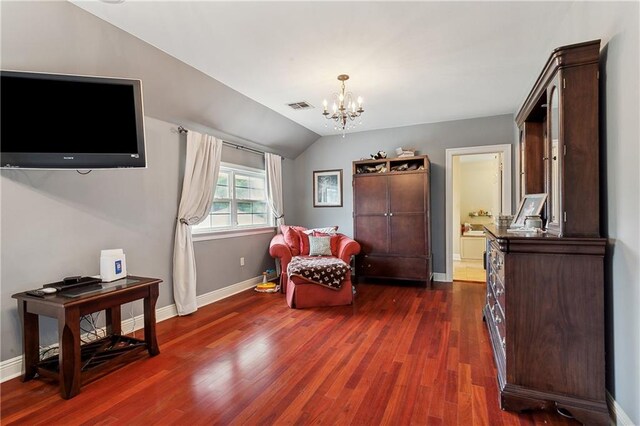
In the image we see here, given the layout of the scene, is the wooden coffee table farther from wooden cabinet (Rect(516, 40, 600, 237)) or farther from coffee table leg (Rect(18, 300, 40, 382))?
wooden cabinet (Rect(516, 40, 600, 237))

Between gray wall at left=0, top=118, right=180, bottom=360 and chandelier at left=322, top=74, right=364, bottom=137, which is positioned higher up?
chandelier at left=322, top=74, right=364, bottom=137

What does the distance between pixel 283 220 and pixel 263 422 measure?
12.3ft

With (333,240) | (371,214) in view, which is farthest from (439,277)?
(333,240)

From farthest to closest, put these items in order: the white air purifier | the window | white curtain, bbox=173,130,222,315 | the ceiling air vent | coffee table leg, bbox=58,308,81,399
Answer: the window, the ceiling air vent, white curtain, bbox=173,130,222,315, the white air purifier, coffee table leg, bbox=58,308,81,399

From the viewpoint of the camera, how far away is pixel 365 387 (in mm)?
1979

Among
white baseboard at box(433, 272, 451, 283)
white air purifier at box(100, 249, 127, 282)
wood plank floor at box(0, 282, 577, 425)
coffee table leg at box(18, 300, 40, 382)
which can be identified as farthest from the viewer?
white baseboard at box(433, 272, 451, 283)

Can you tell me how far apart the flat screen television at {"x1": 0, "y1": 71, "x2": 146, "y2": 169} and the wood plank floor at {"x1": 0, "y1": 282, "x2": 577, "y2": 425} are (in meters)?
1.54

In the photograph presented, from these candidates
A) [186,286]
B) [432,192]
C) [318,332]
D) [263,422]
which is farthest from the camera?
[432,192]

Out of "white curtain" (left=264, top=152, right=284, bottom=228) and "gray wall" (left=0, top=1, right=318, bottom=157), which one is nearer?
"gray wall" (left=0, top=1, right=318, bottom=157)

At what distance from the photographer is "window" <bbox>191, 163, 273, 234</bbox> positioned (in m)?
4.14

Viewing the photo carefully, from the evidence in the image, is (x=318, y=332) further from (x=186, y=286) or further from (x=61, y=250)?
(x=61, y=250)

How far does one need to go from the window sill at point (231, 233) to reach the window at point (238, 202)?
0.08 metres

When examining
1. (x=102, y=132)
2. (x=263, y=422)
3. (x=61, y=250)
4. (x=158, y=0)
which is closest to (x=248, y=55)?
(x=158, y=0)

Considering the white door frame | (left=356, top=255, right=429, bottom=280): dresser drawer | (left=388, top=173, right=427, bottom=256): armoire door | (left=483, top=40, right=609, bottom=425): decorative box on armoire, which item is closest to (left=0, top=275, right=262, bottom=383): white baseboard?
(left=356, top=255, right=429, bottom=280): dresser drawer
